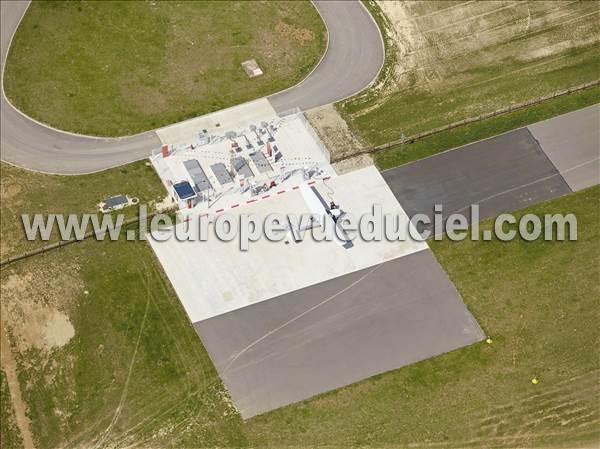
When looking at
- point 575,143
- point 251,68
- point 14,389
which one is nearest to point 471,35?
point 575,143

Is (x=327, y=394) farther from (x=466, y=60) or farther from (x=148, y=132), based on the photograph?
(x=466, y=60)

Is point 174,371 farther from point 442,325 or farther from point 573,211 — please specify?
point 573,211

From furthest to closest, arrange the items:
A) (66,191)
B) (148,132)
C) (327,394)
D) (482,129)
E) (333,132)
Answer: (148,132) < (333,132) < (482,129) < (66,191) < (327,394)

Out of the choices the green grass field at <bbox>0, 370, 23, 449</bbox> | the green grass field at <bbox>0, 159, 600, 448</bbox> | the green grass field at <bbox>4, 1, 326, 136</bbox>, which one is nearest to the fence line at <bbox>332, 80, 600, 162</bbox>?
the green grass field at <bbox>4, 1, 326, 136</bbox>

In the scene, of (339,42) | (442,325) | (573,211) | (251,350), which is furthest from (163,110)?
(573,211)

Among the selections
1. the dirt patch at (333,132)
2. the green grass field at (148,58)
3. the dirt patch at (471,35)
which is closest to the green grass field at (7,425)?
the green grass field at (148,58)

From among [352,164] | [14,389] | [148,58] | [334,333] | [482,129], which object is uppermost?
[148,58]

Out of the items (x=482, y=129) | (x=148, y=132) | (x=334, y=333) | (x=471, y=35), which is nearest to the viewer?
(x=334, y=333)
